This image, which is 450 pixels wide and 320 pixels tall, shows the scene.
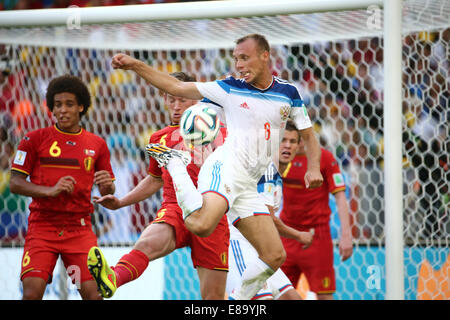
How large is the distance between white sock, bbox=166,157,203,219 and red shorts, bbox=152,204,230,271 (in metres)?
0.55

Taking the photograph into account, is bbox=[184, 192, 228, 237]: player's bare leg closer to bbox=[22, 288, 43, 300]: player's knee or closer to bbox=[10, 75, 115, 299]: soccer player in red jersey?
bbox=[10, 75, 115, 299]: soccer player in red jersey

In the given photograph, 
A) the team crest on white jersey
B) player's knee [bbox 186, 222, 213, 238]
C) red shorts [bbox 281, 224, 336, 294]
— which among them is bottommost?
red shorts [bbox 281, 224, 336, 294]

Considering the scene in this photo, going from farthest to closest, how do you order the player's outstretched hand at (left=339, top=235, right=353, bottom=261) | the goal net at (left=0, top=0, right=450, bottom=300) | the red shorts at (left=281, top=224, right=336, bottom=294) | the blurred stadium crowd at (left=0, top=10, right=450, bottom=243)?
1. the blurred stadium crowd at (left=0, top=10, right=450, bottom=243)
2. the goal net at (left=0, top=0, right=450, bottom=300)
3. the red shorts at (left=281, top=224, right=336, bottom=294)
4. the player's outstretched hand at (left=339, top=235, right=353, bottom=261)

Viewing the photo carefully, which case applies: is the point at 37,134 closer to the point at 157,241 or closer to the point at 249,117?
the point at 157,241

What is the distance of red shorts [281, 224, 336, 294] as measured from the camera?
16.0 feet

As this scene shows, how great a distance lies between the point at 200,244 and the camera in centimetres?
383

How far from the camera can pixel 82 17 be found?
4.32 metres

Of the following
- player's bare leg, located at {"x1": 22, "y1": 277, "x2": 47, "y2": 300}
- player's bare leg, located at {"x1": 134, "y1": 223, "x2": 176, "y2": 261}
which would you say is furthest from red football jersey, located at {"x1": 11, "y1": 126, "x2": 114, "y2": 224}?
player's bare leg, located at {"x1": 134, "y1": 223, "x2": 176, "y2": 261}

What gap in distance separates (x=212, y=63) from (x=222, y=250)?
3110mm

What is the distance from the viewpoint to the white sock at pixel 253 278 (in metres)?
3.42

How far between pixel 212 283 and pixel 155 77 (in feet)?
4.42

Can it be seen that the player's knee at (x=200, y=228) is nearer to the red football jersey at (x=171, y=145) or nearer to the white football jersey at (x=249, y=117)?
the white football jersey at (x=249, y=117)

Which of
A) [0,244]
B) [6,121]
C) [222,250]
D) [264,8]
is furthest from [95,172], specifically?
[6,121]

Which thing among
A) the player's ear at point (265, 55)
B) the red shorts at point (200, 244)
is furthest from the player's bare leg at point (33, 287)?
the player's ear at point (265, 55)
